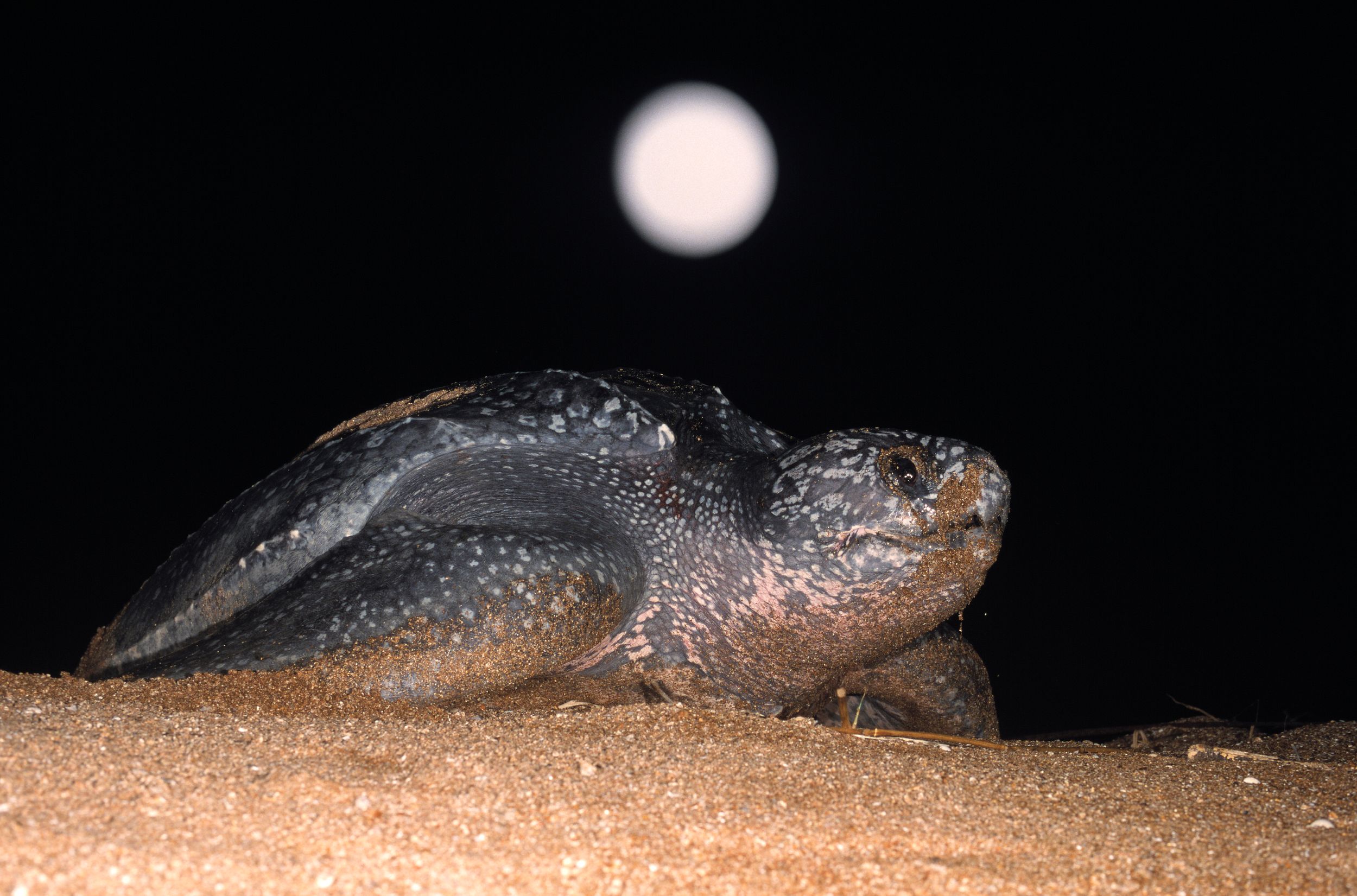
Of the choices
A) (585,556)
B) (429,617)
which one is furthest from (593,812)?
(585,556)

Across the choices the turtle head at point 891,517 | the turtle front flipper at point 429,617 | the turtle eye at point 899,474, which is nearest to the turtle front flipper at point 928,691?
the turtle head at point 891,517

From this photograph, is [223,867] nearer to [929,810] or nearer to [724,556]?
[929,810]

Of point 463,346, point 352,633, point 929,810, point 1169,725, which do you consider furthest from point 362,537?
point 463,346

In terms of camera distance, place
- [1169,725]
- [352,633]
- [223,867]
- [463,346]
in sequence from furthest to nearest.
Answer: [463,346] → [1169,725] → [352,633] → [223,867]

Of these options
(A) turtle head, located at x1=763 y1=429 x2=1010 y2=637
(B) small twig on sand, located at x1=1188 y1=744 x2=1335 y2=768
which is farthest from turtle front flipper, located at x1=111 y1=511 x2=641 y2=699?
(B) small twig on sand, located at x1=1188 y1=744 x2=1335 y2=768

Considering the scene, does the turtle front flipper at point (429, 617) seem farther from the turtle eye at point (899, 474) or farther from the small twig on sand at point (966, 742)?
the turtle eye at point (899, 474)

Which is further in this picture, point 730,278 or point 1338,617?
point 730,278
